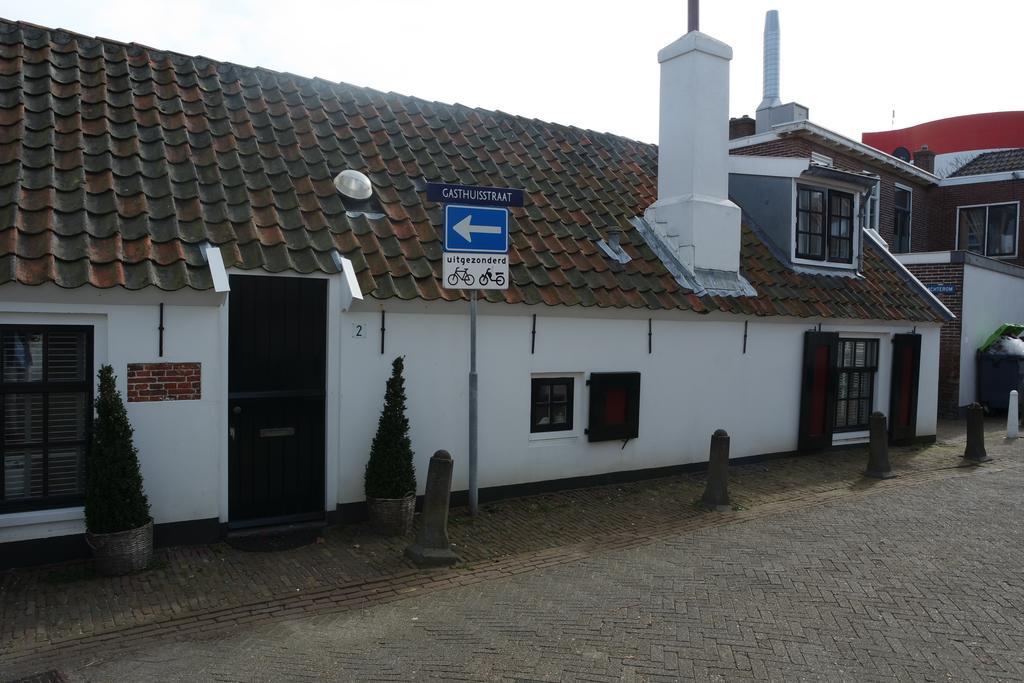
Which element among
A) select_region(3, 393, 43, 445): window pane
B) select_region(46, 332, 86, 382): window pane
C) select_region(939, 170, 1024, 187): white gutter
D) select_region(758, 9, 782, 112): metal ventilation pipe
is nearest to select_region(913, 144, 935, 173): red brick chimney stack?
select_region(939, 170, 1024, 187): white gutter

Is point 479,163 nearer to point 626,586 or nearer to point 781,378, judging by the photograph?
point 781,378

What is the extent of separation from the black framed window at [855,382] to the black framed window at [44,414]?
10837 mm

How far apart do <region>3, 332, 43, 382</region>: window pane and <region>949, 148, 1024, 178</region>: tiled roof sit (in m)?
26.0

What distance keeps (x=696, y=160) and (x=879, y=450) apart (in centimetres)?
503

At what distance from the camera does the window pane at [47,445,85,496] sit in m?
6.19

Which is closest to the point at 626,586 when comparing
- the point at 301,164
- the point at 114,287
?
the point at 114,287

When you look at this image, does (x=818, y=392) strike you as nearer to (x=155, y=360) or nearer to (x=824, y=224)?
(x=824, y=224)

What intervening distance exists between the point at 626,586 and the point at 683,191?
670cm

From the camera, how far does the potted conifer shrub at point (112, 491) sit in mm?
5797

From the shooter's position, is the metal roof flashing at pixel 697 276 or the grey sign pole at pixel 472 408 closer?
the grey sign pole at pixel 472 408

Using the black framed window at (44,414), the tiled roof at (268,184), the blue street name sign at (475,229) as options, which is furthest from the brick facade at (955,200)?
the black framed window at (44,414)

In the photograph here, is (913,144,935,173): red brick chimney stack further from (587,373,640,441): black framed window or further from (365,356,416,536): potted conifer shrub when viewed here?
(365,356,416,536): potted conifer shrub

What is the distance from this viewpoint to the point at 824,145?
18141mm

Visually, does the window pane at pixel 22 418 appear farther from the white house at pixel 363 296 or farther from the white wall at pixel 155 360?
the white wall at pixel 155 360
